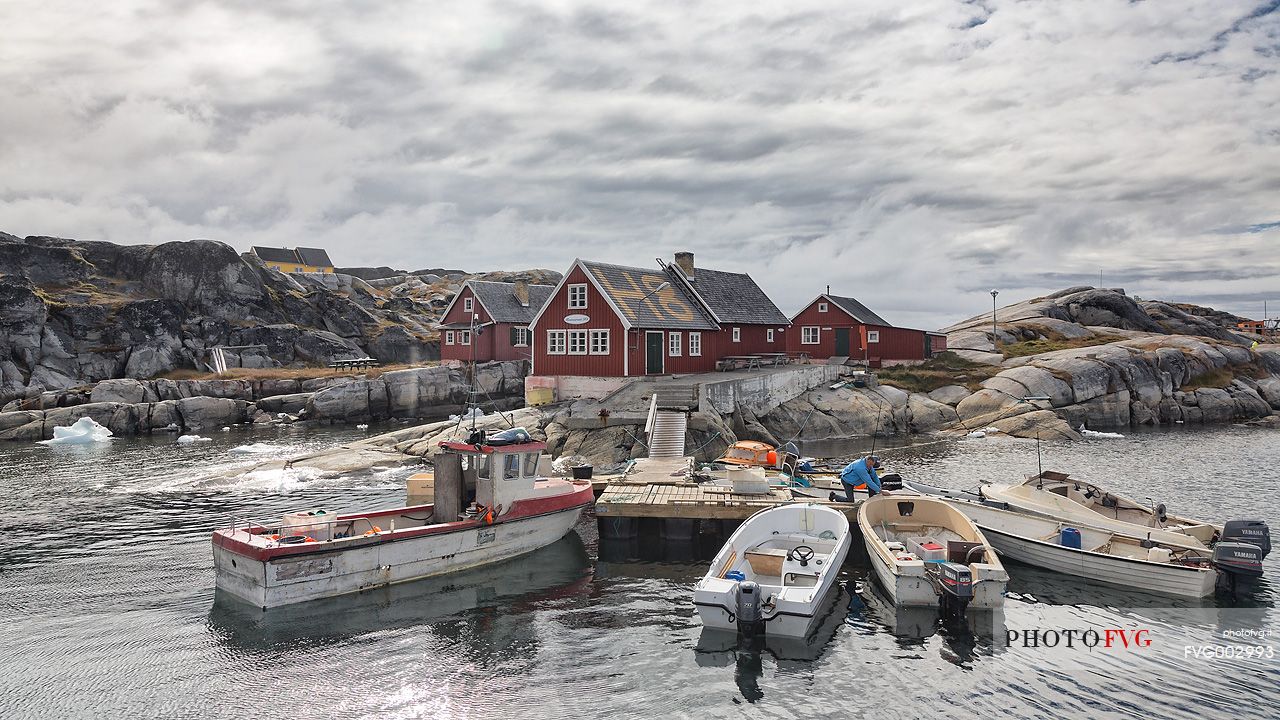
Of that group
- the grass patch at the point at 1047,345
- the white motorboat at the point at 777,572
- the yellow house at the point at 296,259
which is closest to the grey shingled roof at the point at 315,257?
the yellow house at the point at 296,259

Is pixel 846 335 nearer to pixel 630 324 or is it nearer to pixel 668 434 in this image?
pixel 630 324

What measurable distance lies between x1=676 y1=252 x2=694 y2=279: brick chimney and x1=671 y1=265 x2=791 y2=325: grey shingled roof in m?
0.34

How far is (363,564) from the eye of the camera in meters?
17.1

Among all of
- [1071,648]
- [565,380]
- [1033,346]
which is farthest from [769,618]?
[1033,346]

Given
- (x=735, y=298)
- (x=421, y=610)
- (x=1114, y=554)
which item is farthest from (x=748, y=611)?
(x=735, y=298)

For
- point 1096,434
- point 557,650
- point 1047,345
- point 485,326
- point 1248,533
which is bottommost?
point 557,650

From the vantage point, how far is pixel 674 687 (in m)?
12.7

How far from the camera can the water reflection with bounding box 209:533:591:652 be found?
1503 cm

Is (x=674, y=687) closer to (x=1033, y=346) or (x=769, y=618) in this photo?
(x=769, y=618)

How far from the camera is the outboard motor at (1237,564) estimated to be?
1579 cm

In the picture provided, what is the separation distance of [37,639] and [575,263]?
2803 cm

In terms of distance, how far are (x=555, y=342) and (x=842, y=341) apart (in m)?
23.9

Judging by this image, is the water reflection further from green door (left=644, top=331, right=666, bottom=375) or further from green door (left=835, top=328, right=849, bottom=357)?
green door (left=835, top=328, right=849, bottom=357)

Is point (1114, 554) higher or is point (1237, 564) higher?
point (1237, 564)
